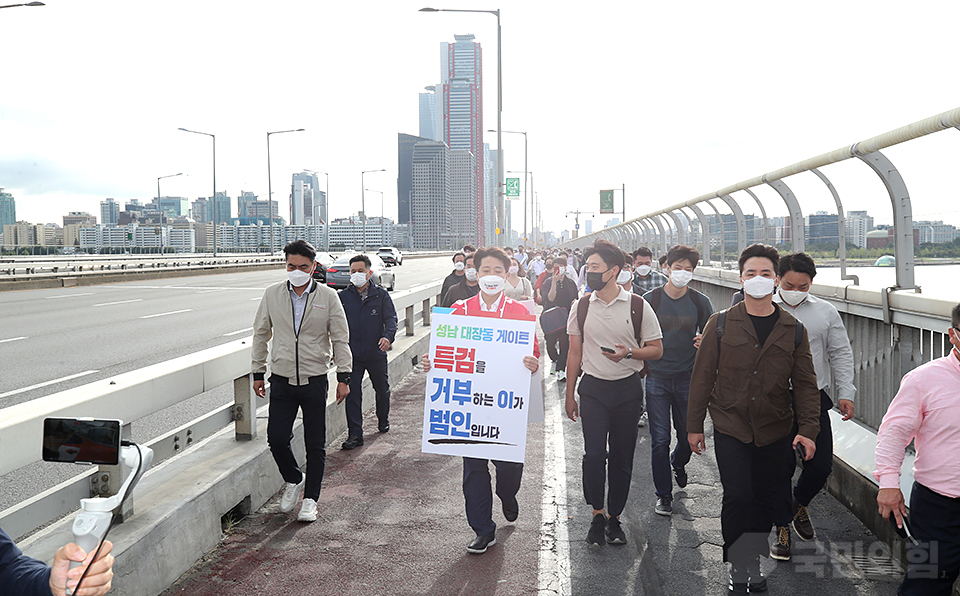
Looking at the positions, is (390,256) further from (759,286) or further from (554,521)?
(759,286)

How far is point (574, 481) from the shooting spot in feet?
20.4

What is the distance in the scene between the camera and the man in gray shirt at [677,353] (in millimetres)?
5863

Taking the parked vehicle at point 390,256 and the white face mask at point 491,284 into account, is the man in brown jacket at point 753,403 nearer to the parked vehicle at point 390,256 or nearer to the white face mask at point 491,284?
the white face mask at point 491,284

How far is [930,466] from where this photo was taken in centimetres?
316

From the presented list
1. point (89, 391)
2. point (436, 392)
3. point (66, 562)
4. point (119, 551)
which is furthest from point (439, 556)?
point (66, 562)

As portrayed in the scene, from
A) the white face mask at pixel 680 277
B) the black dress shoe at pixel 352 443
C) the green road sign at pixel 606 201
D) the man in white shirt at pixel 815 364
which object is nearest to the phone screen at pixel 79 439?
the man in white shirt at pixel 815 364

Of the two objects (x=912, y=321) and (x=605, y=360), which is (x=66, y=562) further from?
(x=912, y=321)

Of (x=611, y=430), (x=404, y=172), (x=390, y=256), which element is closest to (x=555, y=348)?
(x=611, y=430)

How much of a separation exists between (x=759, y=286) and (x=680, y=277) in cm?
178

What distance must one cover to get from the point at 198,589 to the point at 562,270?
8.58m

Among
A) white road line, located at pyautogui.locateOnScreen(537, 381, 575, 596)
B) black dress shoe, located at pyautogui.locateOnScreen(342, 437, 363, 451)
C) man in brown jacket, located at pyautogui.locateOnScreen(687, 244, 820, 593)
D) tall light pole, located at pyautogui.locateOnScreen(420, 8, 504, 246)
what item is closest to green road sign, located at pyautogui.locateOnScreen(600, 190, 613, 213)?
tall light pole, located at pyautogui.locateOnScreen(420, 8, 504, 246)

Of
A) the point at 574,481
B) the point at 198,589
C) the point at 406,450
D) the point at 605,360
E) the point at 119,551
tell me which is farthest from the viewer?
the point at 406,450

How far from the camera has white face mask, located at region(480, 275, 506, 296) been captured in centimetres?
515

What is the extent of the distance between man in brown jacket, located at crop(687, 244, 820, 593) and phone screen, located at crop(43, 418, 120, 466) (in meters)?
3.29
